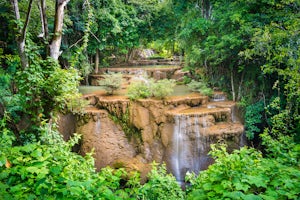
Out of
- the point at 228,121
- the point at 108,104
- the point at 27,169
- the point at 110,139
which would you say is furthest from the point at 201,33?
the point at 27,169

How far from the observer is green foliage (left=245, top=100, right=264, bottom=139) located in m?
8.00

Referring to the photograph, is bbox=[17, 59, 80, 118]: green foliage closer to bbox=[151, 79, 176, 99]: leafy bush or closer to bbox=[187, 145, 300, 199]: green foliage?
bbox=[187, 145, 300, 199]: green foliage

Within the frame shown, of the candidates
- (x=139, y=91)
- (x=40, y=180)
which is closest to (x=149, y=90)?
(x=139, y=91)

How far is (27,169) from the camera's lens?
7.16 feet

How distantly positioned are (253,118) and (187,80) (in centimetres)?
502

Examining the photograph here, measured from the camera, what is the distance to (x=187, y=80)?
1262 centimetres

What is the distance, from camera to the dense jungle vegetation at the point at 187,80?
2.27 meters

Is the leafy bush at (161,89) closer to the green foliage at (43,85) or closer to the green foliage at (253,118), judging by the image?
the green foliage at (253,118)

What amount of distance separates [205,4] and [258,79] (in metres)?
4.46

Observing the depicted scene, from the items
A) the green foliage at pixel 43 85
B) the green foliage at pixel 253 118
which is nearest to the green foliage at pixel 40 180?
the green foliage at pixel 43 85

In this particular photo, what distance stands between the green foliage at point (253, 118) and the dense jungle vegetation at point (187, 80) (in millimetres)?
36

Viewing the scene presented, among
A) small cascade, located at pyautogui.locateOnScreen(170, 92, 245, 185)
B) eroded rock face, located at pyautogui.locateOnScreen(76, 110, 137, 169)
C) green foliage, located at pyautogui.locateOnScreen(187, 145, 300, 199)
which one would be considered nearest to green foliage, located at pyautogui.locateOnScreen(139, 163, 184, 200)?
green foliage, located at pyautogui.locateOnScreen(187, 145, 300, 199)

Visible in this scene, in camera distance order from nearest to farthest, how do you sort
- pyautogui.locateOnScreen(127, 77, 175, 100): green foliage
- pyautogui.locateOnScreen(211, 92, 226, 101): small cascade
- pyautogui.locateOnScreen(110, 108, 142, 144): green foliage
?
pyautogui.locateOnScreen(110, 108, 142, 144): green foliage < pyautogui.locateOnScreen(127, 77, 175, 100): green foliage < pyautogui.locateOnScreen(211, 92, 226, 101): small cascade

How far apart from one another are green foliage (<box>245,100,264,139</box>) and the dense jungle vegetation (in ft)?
0.12
